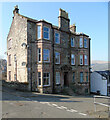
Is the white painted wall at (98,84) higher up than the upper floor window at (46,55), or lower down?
lower down

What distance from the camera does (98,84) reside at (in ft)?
82.2

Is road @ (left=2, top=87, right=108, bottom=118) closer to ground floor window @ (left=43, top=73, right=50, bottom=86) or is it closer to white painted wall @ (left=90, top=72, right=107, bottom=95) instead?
ground floor window @ (left=43, top=73, right=50, bottom=86)

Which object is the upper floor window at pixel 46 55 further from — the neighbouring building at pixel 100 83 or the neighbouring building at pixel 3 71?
the neighbouring building at pixel 100 83

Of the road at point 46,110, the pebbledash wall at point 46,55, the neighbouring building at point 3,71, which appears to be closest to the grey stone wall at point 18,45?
the pebbledash wall at point 46,55

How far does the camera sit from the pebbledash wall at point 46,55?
1586 cm

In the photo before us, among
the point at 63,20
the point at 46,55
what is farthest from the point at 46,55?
the point at 63,20

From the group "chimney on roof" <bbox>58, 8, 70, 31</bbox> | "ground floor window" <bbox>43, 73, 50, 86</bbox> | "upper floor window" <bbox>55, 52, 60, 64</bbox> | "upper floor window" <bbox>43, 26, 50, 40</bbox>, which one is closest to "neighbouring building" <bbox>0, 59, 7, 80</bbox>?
"ground floor window" <bbox>43, 73, 50, 86</bbox>

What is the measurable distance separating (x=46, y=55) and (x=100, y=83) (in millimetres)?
15867

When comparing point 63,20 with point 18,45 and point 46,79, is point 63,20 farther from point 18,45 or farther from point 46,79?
point 46,79

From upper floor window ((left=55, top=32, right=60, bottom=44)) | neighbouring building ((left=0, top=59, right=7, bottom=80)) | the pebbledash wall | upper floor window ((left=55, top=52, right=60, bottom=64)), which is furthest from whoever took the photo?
neighbouring building ((left=0, top=59, right=7, bottom=80))

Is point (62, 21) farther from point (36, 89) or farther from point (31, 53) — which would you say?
point (36, 89)

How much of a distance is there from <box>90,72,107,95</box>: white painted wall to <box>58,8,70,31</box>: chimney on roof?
44.8 feet

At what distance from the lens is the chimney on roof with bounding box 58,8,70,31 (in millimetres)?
19391

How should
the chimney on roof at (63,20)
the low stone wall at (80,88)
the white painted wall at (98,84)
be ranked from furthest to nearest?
the white painted wall at (98,84)
the low stone wall at (80,88)
the chimney on roof at (63,20)
